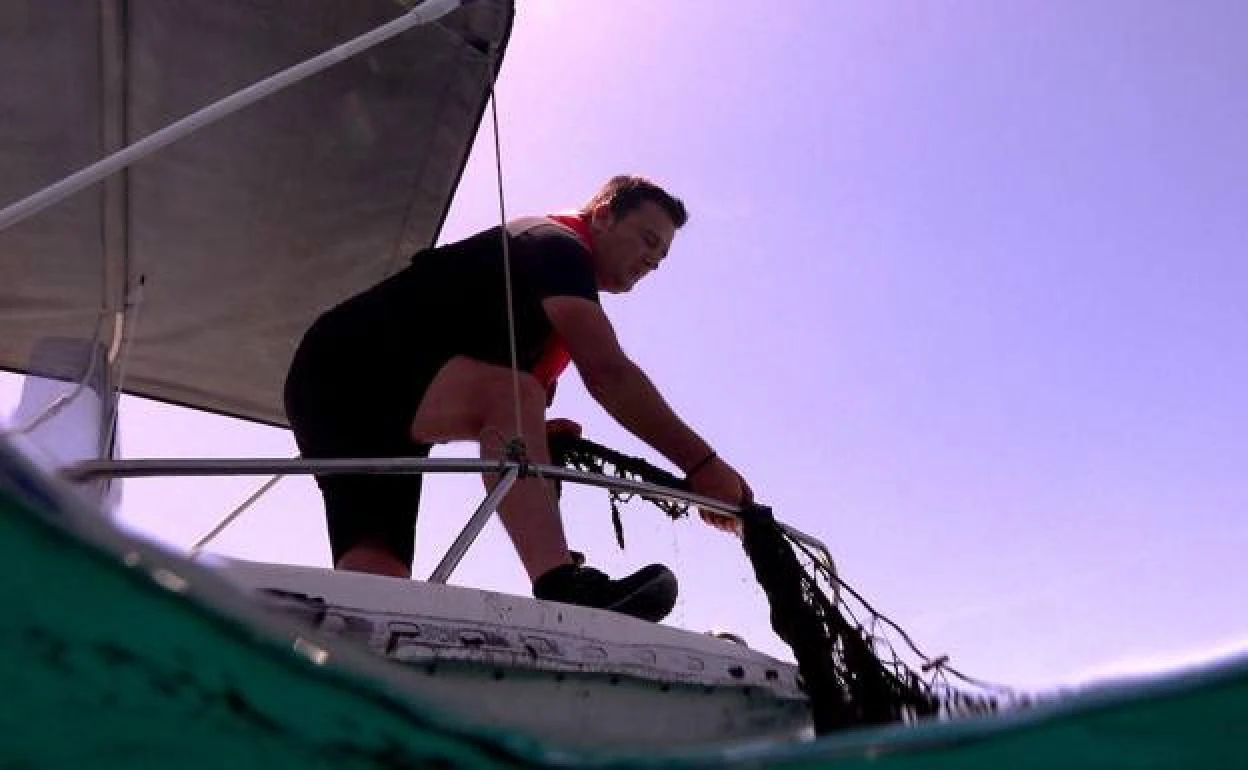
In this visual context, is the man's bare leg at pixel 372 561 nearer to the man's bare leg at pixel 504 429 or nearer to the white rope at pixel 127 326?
the man's bare leg at pixel 504 429

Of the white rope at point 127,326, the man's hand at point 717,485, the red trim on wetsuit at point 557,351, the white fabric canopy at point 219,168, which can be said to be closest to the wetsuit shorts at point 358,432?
the red trim on wetsuit at point 557,351

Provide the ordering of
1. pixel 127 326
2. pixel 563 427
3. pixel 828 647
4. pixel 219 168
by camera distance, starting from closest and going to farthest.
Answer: pixel 828 647 → pixel 563 427 → pixel 219 168 → pixel 127 326

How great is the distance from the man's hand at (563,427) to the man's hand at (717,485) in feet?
1.11

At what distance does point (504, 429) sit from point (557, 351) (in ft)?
1.13

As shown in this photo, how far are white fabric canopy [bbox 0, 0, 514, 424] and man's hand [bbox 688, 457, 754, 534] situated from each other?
1.28 metres

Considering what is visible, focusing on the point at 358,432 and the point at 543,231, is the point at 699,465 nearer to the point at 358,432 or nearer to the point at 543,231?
the point at 543,231

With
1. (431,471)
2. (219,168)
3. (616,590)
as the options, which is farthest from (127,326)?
(616,590)

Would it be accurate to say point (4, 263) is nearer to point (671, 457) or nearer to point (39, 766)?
point (671, 457)

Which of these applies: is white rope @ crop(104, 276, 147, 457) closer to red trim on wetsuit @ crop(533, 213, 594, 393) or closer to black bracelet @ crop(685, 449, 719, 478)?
red trim on wetsuit @ crop(533, 213, 594, 393)

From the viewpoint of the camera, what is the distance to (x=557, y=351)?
2.36m

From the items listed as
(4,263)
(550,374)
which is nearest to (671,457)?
(550,374)

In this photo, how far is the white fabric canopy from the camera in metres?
2.58

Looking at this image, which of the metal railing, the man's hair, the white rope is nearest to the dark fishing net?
the metal railing

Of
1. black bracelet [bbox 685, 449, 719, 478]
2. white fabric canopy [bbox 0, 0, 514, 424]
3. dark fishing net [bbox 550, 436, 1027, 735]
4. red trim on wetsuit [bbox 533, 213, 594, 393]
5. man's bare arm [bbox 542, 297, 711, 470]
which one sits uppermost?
white fabric canopy [bbox 0, 0, 514, 424]
